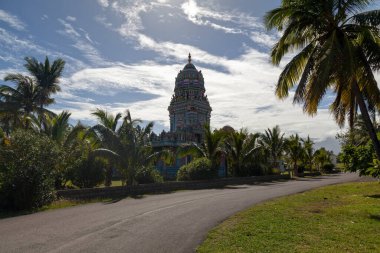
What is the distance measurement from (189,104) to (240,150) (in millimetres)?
23057

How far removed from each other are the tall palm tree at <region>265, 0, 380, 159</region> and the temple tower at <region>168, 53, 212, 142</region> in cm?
3608

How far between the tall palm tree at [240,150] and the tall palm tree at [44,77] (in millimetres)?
19067

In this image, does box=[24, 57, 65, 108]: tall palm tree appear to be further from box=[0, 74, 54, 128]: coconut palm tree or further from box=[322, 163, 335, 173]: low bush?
box=[322, 163, 335, 173]: low bush

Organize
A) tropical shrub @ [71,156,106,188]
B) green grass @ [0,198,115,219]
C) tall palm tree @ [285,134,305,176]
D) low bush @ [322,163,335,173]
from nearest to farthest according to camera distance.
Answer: green grass @ [0,198,115,219]
tropical shrub @ [71,156,106,188]
tall palm tree @ [285,134,305,176]
low bush @ [322,163,335,173]

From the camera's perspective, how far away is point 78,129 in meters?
21.4

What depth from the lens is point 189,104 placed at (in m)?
53.9

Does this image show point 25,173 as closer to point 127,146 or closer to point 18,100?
point 127,146

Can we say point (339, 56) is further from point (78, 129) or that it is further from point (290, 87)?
point (78, 129)

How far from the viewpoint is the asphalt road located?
7203mm

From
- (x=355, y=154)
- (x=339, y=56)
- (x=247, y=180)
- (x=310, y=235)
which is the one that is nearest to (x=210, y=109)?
(x=247, y=180)

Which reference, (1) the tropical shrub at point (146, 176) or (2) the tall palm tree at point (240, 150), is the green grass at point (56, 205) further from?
(2) the tall palm tree at point (240, 150)

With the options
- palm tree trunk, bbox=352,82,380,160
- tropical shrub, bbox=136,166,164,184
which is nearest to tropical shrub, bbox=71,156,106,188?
tropical shrub, bbox=136,166,164,184

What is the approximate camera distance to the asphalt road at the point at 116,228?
7.20m

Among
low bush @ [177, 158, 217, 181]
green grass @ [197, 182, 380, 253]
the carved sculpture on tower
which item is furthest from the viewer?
the carved sculpture on tower
